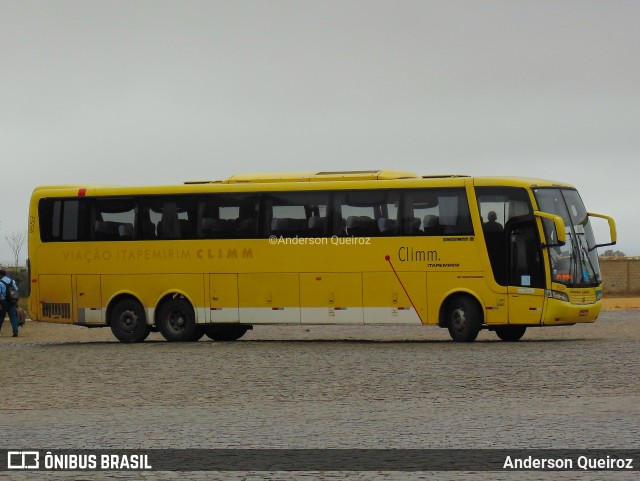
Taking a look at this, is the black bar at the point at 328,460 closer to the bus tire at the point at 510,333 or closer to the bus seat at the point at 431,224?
the bus seat at the point at 431,224

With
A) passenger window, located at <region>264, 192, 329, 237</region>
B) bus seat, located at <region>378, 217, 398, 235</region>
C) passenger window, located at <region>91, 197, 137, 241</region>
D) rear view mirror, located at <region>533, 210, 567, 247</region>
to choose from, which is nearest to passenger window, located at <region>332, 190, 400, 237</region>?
bus seat, located at <region>378, 217, 398, 235</region>

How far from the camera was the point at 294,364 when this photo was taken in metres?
22.8

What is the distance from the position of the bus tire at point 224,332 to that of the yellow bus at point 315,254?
4 cm

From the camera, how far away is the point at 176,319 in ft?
101

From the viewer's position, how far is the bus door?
27.5m

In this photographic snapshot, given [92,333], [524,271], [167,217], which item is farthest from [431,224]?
[92,333]

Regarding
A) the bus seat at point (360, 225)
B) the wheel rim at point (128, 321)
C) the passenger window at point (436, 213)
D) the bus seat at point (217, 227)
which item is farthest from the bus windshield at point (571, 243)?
the wheel rim at point (128, 321)

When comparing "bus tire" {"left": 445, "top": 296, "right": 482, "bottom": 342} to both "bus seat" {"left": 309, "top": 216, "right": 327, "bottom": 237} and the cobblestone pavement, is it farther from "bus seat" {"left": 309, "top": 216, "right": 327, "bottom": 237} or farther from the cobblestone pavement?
"bus seat" {"left": 309, "top": 216, "right": 327, "bottom": 237}

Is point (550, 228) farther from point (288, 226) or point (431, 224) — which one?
point (288, 226)

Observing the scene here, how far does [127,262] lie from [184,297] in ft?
5.16

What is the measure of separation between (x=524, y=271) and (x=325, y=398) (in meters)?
12.1

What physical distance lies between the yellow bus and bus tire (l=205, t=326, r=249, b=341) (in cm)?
4

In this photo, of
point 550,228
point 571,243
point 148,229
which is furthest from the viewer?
point 148,229

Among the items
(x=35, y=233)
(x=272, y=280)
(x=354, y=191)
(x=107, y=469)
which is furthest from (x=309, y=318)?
(x=107, y=469)
